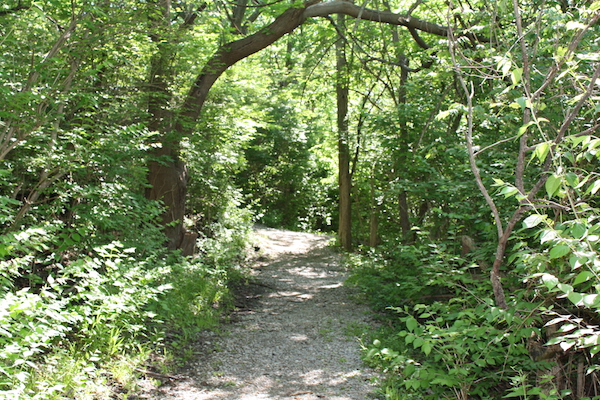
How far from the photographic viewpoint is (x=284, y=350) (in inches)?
213

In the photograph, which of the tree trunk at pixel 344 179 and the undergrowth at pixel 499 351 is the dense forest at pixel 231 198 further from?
the tree trunk at pixel 344 179

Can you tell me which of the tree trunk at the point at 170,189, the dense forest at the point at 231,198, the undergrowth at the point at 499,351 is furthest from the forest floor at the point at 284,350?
the tree trunk at the point at 170,189

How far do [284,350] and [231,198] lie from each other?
19.2ft

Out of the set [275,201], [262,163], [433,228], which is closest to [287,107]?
[262,163]

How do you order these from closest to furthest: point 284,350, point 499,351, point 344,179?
point 499,351 < point 284,350 < point 344,179

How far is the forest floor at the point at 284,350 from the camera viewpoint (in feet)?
14.0

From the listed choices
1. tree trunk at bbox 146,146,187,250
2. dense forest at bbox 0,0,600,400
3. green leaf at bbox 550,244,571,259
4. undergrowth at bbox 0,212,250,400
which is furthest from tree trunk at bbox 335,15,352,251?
green leaf at bbox 550,244,571,259

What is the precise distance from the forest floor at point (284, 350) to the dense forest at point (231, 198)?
0.27 m

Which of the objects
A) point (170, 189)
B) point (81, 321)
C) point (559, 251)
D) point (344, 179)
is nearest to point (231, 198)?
point (170, 189)

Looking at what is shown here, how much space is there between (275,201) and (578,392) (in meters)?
15.6

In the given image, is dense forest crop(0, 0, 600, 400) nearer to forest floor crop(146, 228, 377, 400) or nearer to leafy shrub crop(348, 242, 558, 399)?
leafy shrub crop(348, 242, 558, 399)

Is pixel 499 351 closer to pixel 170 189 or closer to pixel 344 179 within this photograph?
pixel 170 189

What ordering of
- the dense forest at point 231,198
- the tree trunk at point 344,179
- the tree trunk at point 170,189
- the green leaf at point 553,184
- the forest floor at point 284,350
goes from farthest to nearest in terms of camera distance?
the tree trunk at point 344,179 → the tree trunk at point 170,189 → the forest floor at point 284,350 → the dense forest at point 231,198 → the green leaf at point 553,184

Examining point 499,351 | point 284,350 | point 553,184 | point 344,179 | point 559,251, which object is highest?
point 344,179
